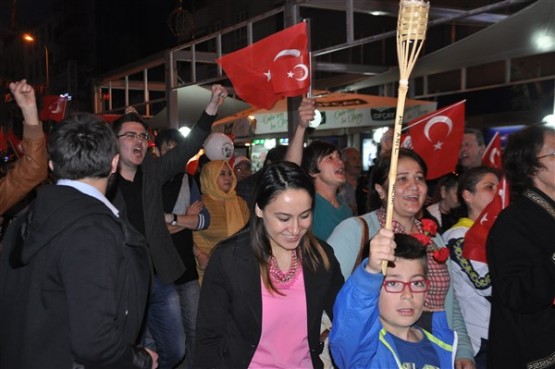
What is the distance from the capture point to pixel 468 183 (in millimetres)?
4699

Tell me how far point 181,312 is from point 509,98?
12985 millimetres

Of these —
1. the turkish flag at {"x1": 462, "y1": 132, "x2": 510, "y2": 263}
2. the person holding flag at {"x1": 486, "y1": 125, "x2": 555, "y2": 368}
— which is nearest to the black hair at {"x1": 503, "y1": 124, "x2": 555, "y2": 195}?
the person holding flag at {"x1": 486, "y1": 125, "x2": 555, "y2": 368}

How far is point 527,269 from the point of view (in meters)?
3.21

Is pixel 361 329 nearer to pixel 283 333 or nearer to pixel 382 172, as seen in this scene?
pixel 283 333

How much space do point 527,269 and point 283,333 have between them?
1.29 m

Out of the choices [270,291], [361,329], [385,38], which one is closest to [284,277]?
[270,291]

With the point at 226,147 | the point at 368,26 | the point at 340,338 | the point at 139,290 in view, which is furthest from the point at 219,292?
the point at 368,26

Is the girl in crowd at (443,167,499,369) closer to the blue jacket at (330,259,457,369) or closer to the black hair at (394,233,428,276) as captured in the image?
the black hair at (394,233,428,276)

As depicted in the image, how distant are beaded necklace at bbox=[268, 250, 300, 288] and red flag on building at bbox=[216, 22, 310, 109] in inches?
110

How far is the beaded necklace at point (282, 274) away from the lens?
314cm

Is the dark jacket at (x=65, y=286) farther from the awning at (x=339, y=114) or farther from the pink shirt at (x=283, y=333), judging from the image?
the awning at (x=339, y=114)

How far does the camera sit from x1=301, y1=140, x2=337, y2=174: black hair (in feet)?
16.4

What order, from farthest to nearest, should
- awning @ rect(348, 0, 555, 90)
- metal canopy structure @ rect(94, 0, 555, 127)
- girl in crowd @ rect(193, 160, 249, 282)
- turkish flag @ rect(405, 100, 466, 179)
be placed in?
awning @ rect(348, 0, 555, 90) → metal canopy structure @ rect(94, 0, 555, 127) → turkish flag @ rect(405, 100, 466, 179) → girl in crowd @ rect(193, 160, 249, 282)

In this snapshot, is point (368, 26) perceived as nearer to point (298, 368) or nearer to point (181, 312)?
point (181, 312)
